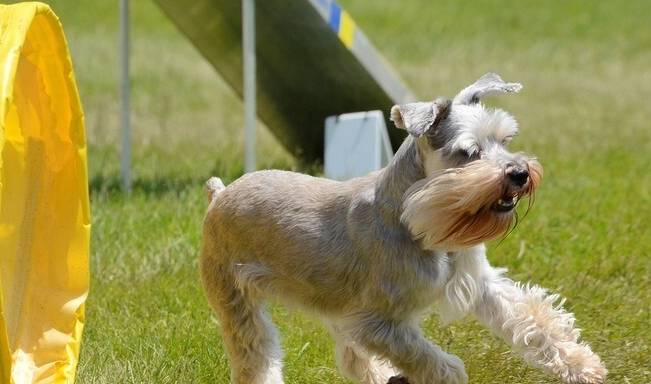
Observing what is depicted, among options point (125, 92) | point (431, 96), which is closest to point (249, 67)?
point (125, 92)

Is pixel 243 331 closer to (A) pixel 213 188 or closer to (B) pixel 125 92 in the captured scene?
(A) pixel 213 188

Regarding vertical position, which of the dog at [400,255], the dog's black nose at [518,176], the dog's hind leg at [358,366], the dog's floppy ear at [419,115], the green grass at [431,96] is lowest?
the green grass at [431,96]

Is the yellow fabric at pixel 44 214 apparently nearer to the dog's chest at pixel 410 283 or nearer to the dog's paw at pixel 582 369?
the dog's chest at pixel 410 283

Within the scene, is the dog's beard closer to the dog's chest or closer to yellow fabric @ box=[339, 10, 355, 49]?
the dog's chest

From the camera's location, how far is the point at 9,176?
5035 millimetres

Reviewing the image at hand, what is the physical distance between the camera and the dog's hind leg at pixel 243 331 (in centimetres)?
502

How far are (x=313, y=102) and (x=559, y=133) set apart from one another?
3.66 meters

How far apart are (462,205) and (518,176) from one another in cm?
21

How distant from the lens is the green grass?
18.7 ft

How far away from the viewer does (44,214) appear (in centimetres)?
514

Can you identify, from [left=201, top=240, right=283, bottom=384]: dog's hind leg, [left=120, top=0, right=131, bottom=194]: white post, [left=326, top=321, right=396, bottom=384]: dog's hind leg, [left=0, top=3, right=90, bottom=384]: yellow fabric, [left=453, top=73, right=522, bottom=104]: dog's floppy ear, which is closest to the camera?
[left=453, top=73, right=522, bottom=104]: dog's floppy ear

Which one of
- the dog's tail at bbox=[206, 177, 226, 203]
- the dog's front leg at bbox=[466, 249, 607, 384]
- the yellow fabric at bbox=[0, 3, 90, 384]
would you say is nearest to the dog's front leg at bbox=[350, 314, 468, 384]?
the dog's front leg at bbox=[466, 249, 607, 384]

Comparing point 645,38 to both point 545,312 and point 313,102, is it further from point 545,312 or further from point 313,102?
point 545,312

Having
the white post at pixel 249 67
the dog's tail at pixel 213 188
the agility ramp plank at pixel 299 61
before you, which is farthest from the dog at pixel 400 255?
the agility ramp plank at pixel 299 61
